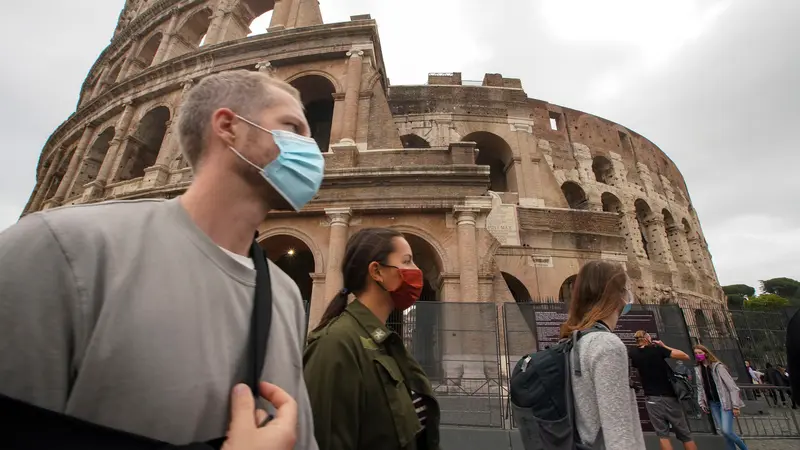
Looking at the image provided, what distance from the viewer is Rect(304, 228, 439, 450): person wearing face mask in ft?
5.82

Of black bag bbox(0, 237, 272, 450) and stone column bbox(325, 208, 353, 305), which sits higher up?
stone column bbox(325, 208, 353, 305)

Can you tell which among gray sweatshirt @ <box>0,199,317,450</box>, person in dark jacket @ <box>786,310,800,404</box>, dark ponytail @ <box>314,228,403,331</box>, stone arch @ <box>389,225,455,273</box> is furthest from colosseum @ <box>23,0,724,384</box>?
gray sweatshirt @ <box>0,199,317,450</box>

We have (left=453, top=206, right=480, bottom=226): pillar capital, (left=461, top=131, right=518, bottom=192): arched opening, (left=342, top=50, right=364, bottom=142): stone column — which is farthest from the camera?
(left=461, top=131, right=518, bottom=192): arched opening

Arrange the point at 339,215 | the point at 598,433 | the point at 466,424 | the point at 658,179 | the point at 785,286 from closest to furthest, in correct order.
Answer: the point at 598,433 → the point at 466,424 → the point at 339,215 → the point at 658,179 → the point at 785,286

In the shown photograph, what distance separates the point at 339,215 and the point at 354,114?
140 inches

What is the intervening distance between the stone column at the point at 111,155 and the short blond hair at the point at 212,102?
52.2 ft

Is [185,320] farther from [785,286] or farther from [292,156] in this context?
[785,286]

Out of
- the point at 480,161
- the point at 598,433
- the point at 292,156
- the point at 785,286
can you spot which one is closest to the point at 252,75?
the point at 292,156

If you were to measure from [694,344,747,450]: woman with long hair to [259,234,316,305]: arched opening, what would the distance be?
9524mm

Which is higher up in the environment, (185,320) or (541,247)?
(541,247)

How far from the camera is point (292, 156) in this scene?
4.46 feet

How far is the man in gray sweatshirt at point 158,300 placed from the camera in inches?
26.7

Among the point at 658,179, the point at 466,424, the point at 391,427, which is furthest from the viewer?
the point at 658,179

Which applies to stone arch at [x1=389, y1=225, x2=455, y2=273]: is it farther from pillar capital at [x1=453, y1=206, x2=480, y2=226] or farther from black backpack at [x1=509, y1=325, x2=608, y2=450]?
black backpack at [x1=509, y1=325, x2=608, y2=450]
